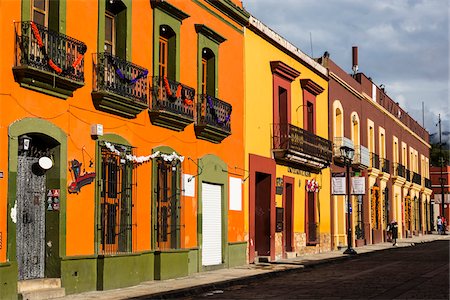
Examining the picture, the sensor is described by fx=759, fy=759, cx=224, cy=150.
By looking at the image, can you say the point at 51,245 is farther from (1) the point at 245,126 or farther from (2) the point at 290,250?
(2) the point at 290,250

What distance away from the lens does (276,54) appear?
87.6 feet

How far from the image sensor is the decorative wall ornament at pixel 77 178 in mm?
14516

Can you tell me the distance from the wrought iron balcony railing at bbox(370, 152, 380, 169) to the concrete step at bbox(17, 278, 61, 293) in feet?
95.8

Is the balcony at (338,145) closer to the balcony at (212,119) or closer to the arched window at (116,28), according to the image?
the balcony at (212,119)

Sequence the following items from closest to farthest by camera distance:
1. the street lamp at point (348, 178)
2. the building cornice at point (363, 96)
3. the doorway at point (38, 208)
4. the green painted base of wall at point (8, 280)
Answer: the green painted base of wall at point (8, 280), the doorway at point (38, 208), the street lamp at point (348, 178), the building cornice at point (363, 96)

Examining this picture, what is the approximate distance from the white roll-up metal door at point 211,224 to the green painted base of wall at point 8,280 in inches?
331

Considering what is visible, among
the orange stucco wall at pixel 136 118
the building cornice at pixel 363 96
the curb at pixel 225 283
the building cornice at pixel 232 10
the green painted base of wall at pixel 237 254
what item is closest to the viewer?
the orange stucco wall at pixel 136 118

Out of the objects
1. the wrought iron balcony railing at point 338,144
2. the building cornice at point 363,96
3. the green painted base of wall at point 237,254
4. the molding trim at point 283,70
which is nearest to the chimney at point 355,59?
the building cornice at point 363,96

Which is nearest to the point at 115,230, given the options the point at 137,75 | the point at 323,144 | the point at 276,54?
the point at 137,75

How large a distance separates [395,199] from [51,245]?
37601 mm

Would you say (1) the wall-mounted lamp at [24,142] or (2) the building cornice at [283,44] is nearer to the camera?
(1) the wall-mounted lamp at [24,142]

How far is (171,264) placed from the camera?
59.4ft

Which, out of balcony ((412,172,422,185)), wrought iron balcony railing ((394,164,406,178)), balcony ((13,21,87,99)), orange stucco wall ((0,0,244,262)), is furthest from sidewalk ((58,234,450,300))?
balcony ((412,172,422,185))

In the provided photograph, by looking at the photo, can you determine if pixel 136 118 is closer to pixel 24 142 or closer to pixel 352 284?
pixel 24 142
